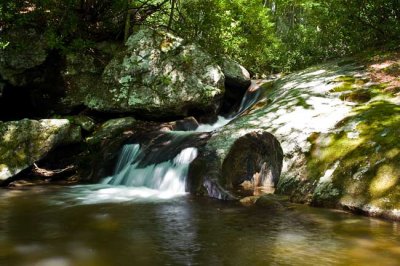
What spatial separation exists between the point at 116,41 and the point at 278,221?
30.6ft

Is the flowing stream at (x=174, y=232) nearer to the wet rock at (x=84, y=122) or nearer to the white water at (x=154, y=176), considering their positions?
the white water at (x=154, y=176)

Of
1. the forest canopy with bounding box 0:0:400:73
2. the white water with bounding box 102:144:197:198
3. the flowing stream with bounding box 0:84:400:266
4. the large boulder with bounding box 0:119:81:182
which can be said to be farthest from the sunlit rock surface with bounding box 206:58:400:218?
the large boulder with bounding box 0:119:81:182

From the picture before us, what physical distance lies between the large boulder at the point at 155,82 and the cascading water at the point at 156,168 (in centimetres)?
179

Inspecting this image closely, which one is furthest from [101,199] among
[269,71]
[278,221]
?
[269,71]

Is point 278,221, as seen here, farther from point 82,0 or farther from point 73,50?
point 82,0

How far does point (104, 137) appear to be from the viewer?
33.5 ft

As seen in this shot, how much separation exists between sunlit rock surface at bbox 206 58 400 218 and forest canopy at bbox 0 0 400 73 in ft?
8.33

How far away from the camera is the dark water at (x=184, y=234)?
4.02 metres

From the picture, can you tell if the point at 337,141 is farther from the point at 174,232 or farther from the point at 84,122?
the point at 84,122

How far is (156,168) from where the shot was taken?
329 inches

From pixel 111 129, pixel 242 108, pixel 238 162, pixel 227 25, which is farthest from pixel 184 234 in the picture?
pixel 227 25

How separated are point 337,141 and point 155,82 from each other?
5.65 m

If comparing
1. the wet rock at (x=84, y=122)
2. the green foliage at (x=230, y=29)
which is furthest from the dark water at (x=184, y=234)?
the green foliage at (x=230, y=29)

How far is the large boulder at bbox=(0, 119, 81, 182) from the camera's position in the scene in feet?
27.9
